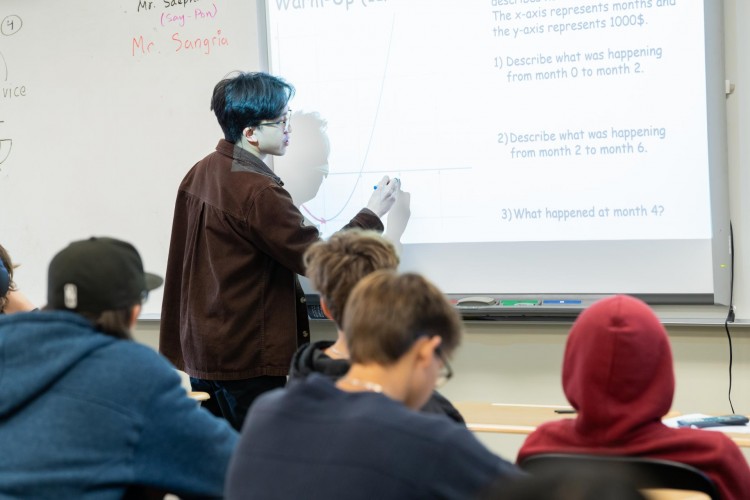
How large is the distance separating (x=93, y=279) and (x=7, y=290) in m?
1.40

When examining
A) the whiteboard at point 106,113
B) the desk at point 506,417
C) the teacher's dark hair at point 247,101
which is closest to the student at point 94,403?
the desk at point 506,417

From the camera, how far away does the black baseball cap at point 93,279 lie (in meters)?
1.67

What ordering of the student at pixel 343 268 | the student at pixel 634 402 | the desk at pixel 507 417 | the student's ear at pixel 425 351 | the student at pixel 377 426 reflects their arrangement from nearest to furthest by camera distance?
the student at pixel 377 426 < the student's ear at pixel 425 351 < the student at pixel 634 402 < the student at pixel 343 268 < the desk at pixel 507 417

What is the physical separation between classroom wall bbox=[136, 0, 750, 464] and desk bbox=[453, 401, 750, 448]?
402 mm

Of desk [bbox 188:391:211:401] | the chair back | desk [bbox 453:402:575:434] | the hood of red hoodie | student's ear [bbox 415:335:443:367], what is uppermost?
student's ear [bbox 415:335:443:367]

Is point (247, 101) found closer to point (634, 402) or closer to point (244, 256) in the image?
point (244, 256)

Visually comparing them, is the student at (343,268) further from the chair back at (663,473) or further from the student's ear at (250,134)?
the student's ear at (250,134)

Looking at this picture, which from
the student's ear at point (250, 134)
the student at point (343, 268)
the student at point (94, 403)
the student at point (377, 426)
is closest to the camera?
the student at point (377, 426)

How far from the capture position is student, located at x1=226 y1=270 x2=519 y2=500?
1239 millimetres

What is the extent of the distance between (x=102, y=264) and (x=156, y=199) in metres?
2.33

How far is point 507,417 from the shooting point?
277 cm

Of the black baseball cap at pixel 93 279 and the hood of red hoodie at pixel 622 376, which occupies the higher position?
the black baseball cap at pixel 93 279

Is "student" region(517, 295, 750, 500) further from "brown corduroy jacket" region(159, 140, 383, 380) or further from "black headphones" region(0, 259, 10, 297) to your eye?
"black headphones" region(0, 259, 10, 297)

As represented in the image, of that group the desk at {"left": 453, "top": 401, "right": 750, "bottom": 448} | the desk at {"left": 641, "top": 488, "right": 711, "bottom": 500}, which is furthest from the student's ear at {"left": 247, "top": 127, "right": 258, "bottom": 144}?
the desk at {"left": 641, "top": 488, "right": 711, "bottom": 500}
